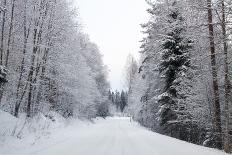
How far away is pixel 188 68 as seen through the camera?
2398 centimetres

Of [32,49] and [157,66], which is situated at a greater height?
[32,49]

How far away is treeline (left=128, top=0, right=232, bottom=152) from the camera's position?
15844mm

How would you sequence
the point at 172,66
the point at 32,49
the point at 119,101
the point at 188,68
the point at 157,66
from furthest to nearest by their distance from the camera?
the point at 119,101 < the point at 157,66 < the point at 172,66 < the point at 188,68 < the point at 32,49

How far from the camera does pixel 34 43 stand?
2334 centimetres

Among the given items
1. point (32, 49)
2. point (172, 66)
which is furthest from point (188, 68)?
point (32, 49)

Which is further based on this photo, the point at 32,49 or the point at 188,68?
the point at 188,68

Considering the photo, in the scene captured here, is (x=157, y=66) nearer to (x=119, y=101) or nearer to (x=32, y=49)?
(x=32, y=49)

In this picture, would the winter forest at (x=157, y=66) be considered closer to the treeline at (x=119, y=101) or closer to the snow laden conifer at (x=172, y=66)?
the snow laden conifer at (x=172, y=66)

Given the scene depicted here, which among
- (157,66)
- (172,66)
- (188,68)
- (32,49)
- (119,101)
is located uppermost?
(119,101)

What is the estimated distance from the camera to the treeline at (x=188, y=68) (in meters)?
15.8

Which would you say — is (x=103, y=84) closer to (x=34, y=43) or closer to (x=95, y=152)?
(x=34, y=43)

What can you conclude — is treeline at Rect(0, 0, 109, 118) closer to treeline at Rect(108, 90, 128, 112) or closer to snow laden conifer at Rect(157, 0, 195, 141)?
snow laden conifer at Rect(157, 0, 195, 141)

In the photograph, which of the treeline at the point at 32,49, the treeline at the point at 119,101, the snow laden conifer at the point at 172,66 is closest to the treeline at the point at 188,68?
the snow laden conifer at the point at 172,66

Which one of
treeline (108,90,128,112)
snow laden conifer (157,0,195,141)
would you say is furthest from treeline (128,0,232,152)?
treeline (108,90,128,112)
